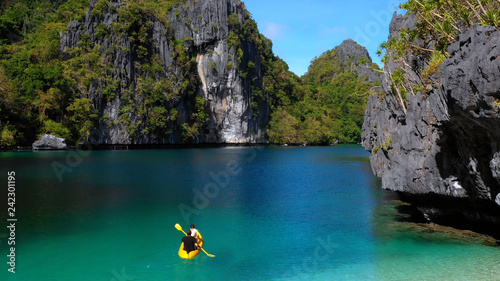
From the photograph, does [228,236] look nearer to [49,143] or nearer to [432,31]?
[432,31]

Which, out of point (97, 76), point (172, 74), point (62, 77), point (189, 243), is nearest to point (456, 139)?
point (189, 243)

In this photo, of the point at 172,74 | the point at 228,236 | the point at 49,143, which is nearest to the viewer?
the point at 228,236

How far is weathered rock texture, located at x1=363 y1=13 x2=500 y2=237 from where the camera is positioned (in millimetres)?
7668

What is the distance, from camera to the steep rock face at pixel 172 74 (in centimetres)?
6031

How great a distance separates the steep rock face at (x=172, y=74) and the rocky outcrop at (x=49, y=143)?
553 cm

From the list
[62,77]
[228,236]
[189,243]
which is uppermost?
[62,77]

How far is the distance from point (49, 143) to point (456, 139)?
5276 centimetres

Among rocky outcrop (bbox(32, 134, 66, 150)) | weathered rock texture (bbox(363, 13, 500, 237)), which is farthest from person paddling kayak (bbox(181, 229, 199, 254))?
rocky outcrop (bbox(32, 134, 66, 150))

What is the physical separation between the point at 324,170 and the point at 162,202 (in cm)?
1777

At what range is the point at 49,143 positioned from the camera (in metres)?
51.6

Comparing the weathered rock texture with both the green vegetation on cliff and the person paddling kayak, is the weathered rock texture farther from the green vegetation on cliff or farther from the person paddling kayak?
the person paddling kayak

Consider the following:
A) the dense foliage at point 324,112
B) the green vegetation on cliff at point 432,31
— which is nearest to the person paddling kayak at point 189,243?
the green vegetation on cliff at point 432,31

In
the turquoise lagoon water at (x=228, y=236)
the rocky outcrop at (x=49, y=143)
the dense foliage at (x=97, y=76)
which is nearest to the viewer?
the turquoise lagoon water at (x=228, y=236)

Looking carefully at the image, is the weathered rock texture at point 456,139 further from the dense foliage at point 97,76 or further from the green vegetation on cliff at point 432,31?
the dense foliage at point 97,76
